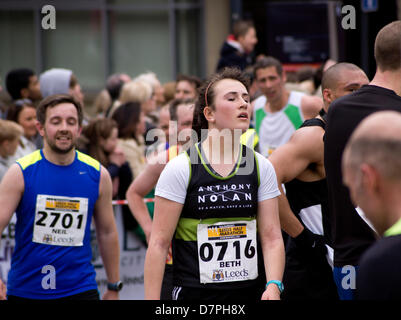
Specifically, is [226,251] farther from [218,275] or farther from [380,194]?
[380,194]

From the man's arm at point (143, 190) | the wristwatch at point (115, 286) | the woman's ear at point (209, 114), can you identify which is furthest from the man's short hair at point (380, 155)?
the man's arm at point (143, 190)

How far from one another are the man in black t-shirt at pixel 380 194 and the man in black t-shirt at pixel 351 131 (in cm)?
156

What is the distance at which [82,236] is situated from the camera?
5051mm

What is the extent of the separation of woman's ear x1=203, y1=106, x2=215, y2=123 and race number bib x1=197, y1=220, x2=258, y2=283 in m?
0.65

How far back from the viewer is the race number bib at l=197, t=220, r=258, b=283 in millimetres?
4023

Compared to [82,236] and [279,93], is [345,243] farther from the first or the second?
[279,93]

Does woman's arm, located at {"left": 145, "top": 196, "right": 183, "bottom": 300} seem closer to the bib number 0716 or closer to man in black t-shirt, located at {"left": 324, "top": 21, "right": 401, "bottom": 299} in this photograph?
the bib number 0716

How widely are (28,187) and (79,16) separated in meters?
11.5

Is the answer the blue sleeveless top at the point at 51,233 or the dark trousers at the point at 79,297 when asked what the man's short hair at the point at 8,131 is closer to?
the blue sleeveless top at the point at 51,233

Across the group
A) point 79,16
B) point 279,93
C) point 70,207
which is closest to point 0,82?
point 79,16

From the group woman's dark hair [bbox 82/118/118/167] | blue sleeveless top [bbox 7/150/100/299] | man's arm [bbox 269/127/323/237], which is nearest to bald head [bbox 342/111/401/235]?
man's arm [bbox 269/127/323/237]
